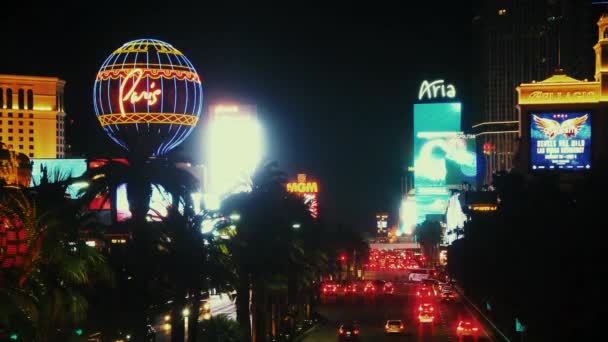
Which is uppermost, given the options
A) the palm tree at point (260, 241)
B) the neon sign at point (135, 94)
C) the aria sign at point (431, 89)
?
the aria sign at point (431, 89)

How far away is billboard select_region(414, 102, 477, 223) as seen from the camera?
605ft

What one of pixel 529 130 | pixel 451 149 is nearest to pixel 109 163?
pixel 529 130

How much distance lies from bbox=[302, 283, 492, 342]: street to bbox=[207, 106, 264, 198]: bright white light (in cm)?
1506

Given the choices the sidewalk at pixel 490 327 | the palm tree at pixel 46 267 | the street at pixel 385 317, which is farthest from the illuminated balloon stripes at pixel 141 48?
the palm tree at pixel 46 267

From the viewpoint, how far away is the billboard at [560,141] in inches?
3489

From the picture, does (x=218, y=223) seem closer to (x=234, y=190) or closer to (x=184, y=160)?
(x=184, y=160)

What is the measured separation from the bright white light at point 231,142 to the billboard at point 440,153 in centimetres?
8917

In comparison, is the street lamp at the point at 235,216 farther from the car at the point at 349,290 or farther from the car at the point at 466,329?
the car at the point at 349,290

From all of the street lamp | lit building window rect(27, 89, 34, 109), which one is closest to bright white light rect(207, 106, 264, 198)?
the street lamp

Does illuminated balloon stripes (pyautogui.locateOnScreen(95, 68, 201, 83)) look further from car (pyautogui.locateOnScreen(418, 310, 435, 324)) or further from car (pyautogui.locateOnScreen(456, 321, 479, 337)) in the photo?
car (pyautogui.locateOnScreen(418, 310, 435, 324))

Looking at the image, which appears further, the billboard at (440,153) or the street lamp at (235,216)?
the billboard at (440,153)

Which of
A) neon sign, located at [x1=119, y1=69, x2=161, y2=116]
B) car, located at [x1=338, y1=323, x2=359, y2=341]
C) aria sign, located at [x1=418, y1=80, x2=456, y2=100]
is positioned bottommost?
car, located at [x1=338, y1=323, x2=359, y2=341]

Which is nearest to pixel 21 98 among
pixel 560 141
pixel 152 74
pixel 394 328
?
pixel 560 141

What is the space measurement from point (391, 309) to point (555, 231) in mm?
38592
